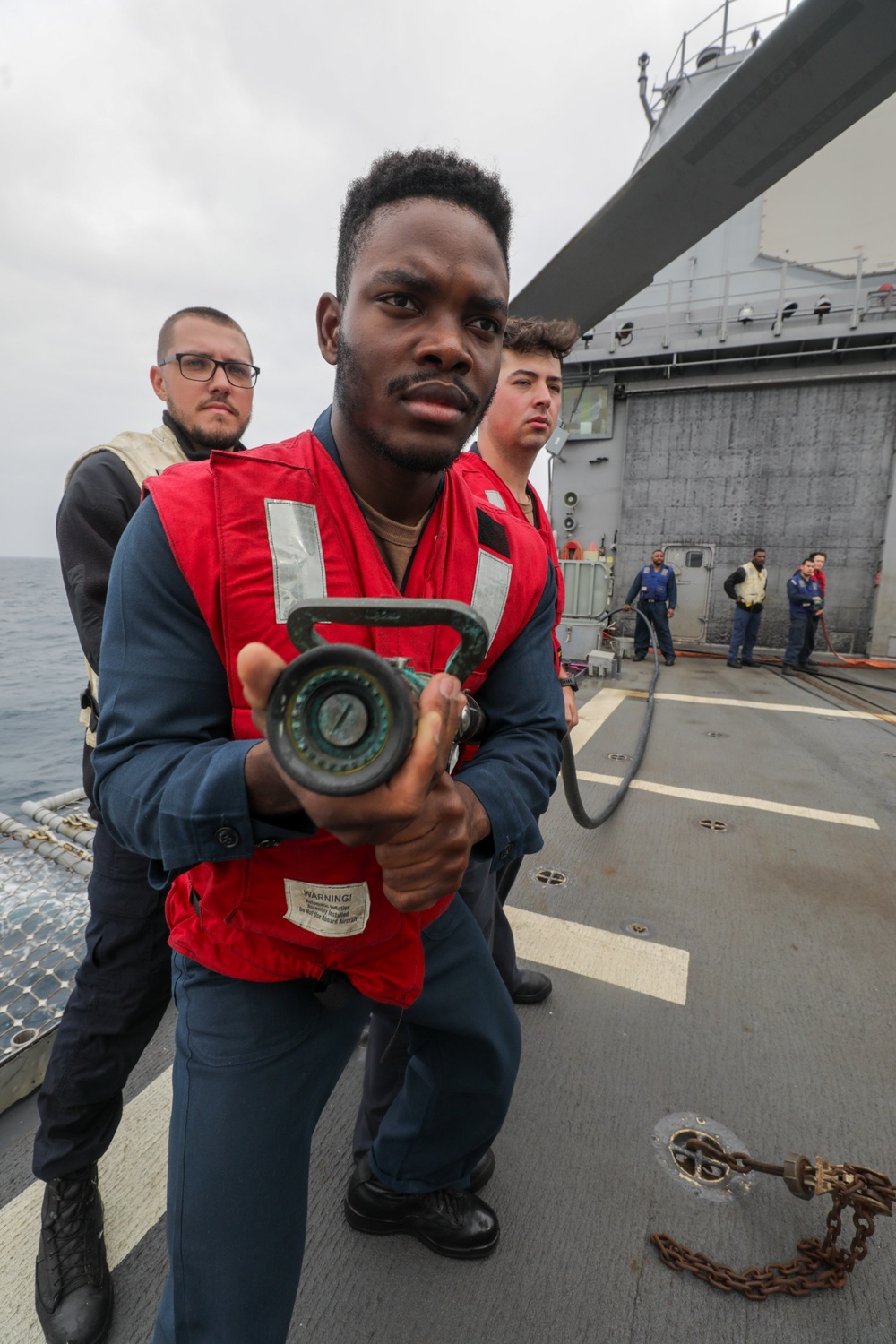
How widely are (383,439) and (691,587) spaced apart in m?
12.6

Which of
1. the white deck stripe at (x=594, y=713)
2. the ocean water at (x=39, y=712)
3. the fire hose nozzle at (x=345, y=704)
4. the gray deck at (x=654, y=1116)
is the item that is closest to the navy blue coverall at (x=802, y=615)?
the white deck stripe at (x=594, y=713)

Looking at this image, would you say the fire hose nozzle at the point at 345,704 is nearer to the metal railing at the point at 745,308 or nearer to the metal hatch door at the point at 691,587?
the metal hatch door at the point at 691,587

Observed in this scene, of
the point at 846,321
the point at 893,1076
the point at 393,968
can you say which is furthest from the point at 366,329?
the point at 846,321

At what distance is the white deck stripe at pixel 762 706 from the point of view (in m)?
7.01

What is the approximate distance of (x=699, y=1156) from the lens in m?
1.83

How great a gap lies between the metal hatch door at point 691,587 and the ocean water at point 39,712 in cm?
1142

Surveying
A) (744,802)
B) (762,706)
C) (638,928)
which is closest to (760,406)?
(762,706)

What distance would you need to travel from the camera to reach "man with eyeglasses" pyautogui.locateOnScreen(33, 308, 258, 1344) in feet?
4.67

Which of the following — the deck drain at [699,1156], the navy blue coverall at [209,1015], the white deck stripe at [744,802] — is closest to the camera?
the navy blue coverall at [209,1015]

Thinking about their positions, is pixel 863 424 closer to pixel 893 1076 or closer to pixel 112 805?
pixel 893 1076

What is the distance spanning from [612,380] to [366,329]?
12933mm

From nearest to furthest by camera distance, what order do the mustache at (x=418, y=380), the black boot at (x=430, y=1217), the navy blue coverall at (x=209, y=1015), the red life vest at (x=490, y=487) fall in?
the navy blue coverall at (x=209, y=1015)
the mustache at (x=418, y=380)
the black boot at (x=430, y=1217)
the red life vest at (x=490, y=487)

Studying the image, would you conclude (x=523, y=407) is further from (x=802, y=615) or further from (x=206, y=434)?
(x=802, y=615)

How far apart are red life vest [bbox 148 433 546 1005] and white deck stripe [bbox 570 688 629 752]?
447 centimetres
